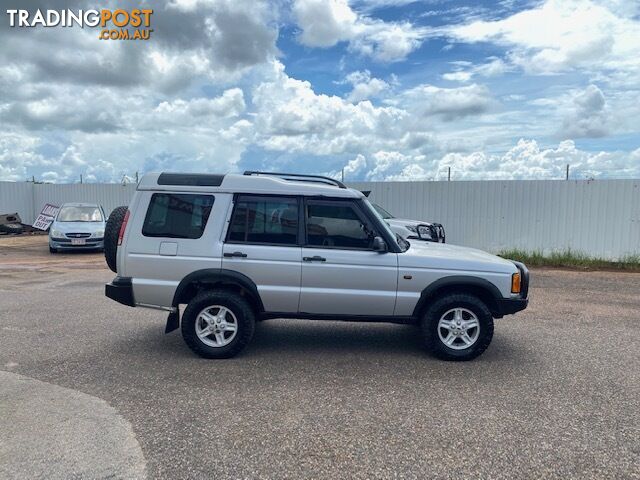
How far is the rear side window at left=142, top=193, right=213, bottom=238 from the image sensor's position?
17.0ft

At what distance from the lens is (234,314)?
5160 mm

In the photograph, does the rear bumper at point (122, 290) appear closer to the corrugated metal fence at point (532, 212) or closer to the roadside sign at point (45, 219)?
the corrugated metal fence at point (532, 212)

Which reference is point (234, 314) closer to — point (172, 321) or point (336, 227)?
point (172, 321)

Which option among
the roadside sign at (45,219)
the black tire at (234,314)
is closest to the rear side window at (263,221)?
the black tire at (234,314)

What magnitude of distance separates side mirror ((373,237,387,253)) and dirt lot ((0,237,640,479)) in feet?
3.92

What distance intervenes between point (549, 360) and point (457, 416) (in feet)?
6.46

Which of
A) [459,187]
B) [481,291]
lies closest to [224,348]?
[481,291]

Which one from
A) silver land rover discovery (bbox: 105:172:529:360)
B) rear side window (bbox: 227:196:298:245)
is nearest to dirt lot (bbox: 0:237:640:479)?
silver land rover discovery (bbox: 105:172:529:360)

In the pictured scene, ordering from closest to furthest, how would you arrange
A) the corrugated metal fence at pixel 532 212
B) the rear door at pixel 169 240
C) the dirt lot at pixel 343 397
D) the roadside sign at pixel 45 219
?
the dirt lot at pixel 343 397
the rear door at pixel 169 240
the corrugated metal fence at pixel 532 212
the roadside sign at pixel 45 219

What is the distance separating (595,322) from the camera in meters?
6.99

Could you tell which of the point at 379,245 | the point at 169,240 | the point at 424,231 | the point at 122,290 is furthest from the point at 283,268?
the point at 424,231

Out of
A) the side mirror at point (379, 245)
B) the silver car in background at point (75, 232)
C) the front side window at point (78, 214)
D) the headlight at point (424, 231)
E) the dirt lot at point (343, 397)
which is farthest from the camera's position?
the front side window at point (78, 214)

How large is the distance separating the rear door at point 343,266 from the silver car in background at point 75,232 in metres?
12.3

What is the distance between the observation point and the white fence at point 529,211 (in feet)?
42.9
